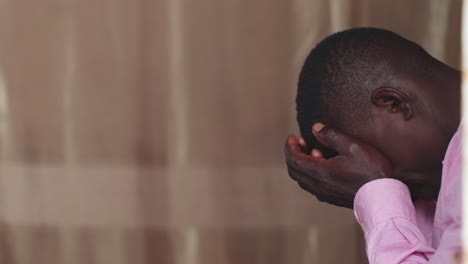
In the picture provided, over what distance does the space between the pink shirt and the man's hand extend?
0.02m

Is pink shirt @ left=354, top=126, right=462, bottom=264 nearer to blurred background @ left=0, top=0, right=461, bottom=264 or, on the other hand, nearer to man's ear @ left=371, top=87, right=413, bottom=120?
man's ear @ left=371, top=87, right=413, bottom=120

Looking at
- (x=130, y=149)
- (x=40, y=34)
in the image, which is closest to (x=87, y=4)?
(x=40, y=34)

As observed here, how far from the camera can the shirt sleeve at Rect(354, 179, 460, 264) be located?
83 cm

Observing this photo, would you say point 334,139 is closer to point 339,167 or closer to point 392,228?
point 339,167

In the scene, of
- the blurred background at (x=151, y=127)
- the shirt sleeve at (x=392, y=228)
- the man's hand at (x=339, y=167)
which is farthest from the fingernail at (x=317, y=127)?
the blurred background at (x=151, y=127)

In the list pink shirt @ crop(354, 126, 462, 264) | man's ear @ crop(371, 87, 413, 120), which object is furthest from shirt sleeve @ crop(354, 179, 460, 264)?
man's ear @ crop(371, 87, 413, 120)

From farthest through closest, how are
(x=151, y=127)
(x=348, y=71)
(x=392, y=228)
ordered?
(x=151, y=127), (x=348, y=71), (x=392, y=228)

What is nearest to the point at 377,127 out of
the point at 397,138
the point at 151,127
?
the point at 397,138

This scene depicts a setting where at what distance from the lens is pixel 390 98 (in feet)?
3.12

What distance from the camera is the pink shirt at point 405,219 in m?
0.81

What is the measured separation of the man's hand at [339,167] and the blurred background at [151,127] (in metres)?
0.53

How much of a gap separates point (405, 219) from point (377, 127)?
0.49 ft

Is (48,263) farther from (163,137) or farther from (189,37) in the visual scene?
(189,37)

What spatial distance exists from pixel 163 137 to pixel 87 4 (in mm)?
350
